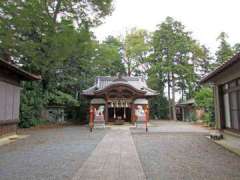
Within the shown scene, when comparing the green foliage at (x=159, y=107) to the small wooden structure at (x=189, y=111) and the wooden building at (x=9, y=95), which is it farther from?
the wooden building at (x=9, y=95)

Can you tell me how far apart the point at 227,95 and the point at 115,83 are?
9995mm

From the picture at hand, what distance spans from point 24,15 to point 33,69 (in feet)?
14.7

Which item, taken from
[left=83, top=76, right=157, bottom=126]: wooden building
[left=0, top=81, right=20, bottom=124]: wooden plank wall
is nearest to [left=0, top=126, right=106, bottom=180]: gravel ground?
[left=0, top=81, right=20, bottom=124]: wooden plank wall

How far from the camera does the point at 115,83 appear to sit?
17.5 metres

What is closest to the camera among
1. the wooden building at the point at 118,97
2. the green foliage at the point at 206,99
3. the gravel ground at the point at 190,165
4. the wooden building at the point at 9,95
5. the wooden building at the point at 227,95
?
the gravel ground at the point at 190,165

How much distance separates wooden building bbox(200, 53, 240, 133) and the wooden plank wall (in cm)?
841

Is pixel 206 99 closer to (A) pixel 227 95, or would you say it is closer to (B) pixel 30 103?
(A) pixel 227 95

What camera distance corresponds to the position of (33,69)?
52.5 feet

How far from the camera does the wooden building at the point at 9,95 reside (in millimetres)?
8648

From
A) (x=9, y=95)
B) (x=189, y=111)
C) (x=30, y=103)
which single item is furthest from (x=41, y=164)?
(x=189, y=111)

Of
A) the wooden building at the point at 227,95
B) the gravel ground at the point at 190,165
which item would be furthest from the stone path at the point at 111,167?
Answer: the wooden building at the point at 227,95

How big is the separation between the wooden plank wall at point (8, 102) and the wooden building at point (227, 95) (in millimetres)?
8410

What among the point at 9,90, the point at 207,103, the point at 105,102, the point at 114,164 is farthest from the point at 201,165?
the point at 105,102

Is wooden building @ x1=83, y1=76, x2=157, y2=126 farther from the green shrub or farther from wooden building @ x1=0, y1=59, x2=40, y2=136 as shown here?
wooden building @ x1=0, y1=59, x2=40, y2=136
